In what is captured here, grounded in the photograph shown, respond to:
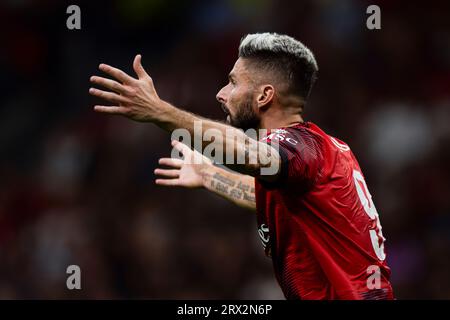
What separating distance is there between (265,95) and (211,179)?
997 millimetres

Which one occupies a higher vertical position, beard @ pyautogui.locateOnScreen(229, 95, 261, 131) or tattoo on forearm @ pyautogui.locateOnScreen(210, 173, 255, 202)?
beard @ pyautogui.locateOnScreen(229, 95, 261, 131)

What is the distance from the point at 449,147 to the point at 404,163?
49 centimetres

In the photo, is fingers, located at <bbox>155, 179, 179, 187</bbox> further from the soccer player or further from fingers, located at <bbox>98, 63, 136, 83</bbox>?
fingers, located at <bbox>98, 63, 136, 83</bbox>

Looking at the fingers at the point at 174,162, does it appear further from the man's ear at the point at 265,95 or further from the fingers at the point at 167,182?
the man's ear at the point at 265,95

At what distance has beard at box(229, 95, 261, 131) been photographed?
466 centimetres

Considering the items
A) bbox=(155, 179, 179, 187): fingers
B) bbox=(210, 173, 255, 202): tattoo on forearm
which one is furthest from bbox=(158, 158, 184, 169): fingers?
bbox=(210, 173, 255, 202): tattoo on forearm

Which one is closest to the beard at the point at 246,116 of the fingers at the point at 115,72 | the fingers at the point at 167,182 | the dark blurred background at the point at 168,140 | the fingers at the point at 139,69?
the fingers at the point at 167,182

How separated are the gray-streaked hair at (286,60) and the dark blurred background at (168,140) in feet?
11.5

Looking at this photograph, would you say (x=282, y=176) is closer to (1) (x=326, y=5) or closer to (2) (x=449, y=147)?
(2) (x=449, y=147)

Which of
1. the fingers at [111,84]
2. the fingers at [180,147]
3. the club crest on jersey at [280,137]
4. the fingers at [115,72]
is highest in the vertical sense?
the fingers at [180,147]

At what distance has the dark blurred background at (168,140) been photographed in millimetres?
8117

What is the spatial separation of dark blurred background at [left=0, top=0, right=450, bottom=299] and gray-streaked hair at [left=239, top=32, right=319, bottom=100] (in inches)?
138

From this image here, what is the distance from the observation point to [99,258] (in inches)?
344

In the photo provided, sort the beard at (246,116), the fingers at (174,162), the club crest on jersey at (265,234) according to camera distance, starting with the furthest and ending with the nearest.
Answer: the fingers at (174,162) < the beard at (246,116) < the club crest on jersey at (265,234)
